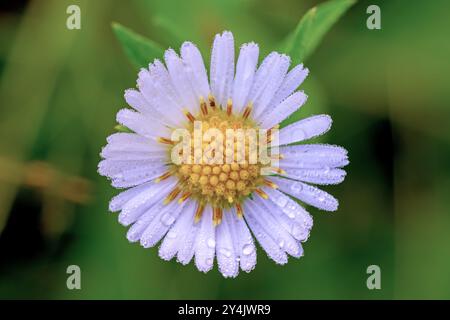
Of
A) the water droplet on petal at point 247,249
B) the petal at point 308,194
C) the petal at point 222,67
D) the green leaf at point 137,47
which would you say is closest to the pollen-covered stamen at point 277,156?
the petal at point 308,194

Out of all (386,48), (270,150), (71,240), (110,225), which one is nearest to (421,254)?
(386,48)

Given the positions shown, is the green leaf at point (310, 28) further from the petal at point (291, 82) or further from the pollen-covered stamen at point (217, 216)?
the pollen-covered stamen at point (217, 216)

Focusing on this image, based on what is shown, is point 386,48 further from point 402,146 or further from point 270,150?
point 270,150

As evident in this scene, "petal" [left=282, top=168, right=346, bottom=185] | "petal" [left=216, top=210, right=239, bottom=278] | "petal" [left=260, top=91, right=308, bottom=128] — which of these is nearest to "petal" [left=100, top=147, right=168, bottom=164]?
"petal" [left=216, top=210, right=239, bottom=278]

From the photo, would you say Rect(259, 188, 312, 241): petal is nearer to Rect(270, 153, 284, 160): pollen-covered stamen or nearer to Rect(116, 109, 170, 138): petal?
Rect(270, 153, 284, 160): pollen-covered stamen

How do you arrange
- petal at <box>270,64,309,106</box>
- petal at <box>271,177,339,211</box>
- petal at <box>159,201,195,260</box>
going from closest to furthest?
1. petal at <box>270,64,309,106</box>
2. petal at <box>271,177,339,211</box>
3. petal at <box>159,201,195,260</box>

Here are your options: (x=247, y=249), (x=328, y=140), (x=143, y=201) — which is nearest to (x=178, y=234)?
(x=143, y=201)
